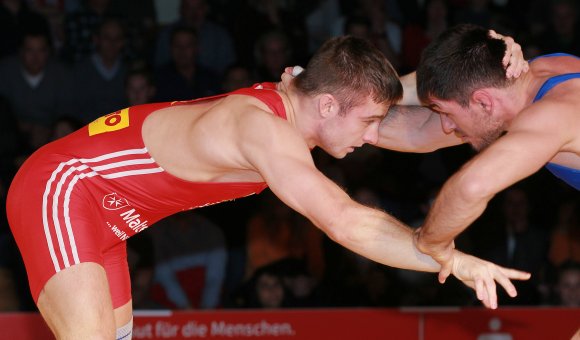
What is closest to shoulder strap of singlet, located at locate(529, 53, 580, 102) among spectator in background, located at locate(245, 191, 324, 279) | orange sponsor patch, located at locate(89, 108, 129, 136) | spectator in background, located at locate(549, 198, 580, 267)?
orange sponsor patch, located at locate(89, 108, 129, 136)

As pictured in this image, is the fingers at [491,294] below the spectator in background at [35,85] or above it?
above

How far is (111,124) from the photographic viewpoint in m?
4.09

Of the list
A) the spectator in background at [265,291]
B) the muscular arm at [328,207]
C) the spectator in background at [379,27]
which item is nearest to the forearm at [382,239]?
the muscular arm at [328,207]

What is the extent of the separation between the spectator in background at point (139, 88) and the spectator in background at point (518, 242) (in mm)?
2458

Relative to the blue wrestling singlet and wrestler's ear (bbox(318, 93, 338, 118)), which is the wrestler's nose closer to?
the blue wrestling singlet

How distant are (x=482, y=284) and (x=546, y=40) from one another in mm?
4988

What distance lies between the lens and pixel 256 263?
263 inches

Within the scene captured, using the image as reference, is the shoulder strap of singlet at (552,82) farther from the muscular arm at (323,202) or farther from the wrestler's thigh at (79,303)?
the wrestler's thigh at (79,303)

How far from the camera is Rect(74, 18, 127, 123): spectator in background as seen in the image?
7125 mm

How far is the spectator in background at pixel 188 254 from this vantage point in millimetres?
6598

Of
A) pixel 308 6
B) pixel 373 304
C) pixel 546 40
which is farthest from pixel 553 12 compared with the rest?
pixel 373 304

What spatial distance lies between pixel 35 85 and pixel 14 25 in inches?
20.6

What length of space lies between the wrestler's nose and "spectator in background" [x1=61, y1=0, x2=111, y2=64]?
391 cm

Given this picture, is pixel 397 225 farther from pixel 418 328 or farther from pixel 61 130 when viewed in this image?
pixel 61 130
